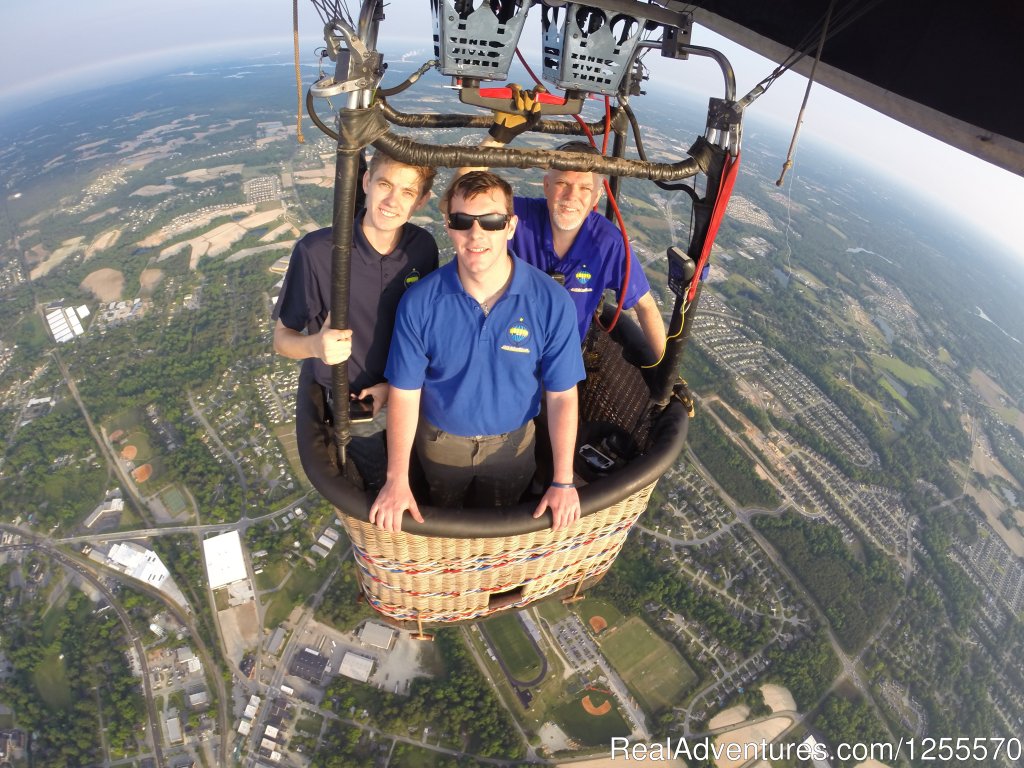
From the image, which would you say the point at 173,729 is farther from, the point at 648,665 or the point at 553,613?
the point at 648,665

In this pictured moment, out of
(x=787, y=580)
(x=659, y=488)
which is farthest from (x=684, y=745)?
(x=659, y=488)

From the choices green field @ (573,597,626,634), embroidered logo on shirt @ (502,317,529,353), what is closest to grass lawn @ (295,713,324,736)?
green field @ (573,597,626,634)

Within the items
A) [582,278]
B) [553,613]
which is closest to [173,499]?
[553,613]

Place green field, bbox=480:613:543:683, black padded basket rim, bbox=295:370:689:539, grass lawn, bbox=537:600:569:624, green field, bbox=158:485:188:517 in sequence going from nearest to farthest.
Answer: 1. black padded basket rim, bbox=295:370:689:539
2. green field, bbox=480:613:543:683
3. grass lawn, bbox=537:600:569:624
4. green field, bbox=158:485:188:517

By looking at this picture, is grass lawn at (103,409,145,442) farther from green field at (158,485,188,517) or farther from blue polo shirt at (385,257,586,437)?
blue polo shirt at (385,257,586,437)

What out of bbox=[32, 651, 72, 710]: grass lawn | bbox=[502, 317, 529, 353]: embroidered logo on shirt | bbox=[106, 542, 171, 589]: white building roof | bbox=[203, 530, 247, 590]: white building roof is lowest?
bbox=[32, 651, 72, 710]: grass lawn

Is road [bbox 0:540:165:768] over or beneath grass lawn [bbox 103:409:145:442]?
beneath

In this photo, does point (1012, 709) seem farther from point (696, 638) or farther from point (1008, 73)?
point (1008, 73)
